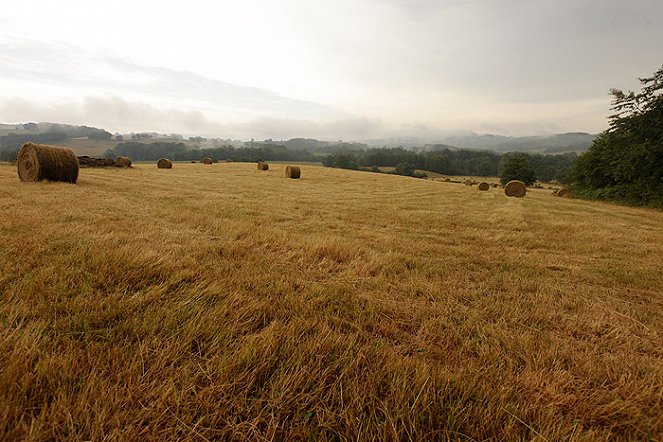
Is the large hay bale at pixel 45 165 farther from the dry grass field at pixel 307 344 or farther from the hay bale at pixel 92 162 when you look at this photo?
the hay bale at pixel 92 162

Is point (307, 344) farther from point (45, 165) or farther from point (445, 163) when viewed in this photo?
point (445, 163)

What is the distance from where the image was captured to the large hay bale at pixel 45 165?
1151 centimetres

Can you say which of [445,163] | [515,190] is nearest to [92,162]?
[515,190]

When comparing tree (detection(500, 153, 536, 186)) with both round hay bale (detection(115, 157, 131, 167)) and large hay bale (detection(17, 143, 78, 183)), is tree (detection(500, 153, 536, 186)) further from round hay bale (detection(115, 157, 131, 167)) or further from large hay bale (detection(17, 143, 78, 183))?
large hay bale (detection(17, 143, 78, 183))

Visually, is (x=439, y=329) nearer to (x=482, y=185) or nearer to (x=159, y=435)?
(x=159, y=435)

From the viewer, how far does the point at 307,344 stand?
6.25 feet

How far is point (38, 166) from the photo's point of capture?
449 inches

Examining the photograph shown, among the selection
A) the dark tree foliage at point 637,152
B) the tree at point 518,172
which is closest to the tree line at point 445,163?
the tree at point 518,172

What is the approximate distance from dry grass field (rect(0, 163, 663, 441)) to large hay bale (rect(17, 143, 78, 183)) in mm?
10111

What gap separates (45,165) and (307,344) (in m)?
15.7

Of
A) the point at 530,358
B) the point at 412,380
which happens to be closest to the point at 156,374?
the point at 412,380

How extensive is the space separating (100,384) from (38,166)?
1518 cm

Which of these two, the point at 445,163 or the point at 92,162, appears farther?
the point at 445,163

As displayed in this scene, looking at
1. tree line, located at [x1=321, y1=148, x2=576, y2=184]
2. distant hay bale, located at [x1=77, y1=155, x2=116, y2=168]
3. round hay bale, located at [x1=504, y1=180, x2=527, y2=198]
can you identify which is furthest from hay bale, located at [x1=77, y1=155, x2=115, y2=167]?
tree line, located at [x1=321, y1=148, x2=576, y2=184]
